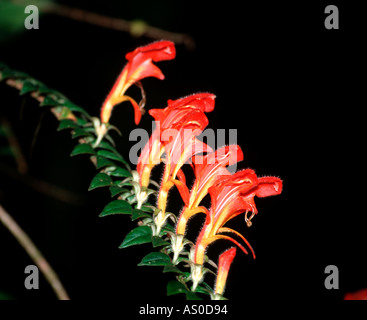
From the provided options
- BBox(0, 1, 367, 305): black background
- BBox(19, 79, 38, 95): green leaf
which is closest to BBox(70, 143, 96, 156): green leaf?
BBox(19, 79, 38, 95): green leaf

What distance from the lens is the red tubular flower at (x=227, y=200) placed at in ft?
4.96

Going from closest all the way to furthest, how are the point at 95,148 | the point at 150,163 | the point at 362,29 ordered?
the point at 150,163 → the point at 95,148 → the point at 362,29

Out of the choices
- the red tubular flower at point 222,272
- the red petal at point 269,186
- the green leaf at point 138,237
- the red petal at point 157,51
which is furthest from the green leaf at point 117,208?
the red petal at point 157,51

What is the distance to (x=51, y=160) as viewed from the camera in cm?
571

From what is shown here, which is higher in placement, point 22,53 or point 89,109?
point 22,53

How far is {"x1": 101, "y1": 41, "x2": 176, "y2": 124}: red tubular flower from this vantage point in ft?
6.08

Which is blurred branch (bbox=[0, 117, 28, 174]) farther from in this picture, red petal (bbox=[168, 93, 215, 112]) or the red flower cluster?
red petal (bbox=[168, 93, 215, 112])

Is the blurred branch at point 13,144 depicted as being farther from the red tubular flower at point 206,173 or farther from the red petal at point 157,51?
the red tubular flower at point 206,173

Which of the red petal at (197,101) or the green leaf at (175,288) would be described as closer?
the green leaf at (175,288)

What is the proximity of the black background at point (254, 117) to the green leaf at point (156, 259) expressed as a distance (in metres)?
3.29
